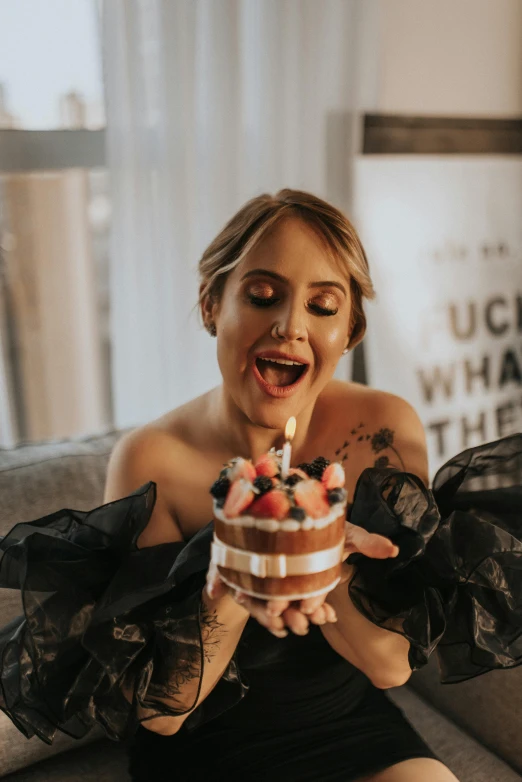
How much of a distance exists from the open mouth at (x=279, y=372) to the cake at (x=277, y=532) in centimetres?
35

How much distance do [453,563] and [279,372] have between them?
1.30 feet

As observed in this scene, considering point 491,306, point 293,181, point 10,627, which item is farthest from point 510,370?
point 10,627

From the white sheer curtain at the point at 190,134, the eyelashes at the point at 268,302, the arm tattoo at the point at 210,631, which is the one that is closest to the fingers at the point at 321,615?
the arm tattoo at the point at 210,631

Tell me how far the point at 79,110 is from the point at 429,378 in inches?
59.8

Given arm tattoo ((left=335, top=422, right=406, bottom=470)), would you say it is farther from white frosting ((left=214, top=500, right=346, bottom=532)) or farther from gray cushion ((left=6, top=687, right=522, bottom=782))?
gray cushion ((left=6, top=687, right=522, bottom=782))

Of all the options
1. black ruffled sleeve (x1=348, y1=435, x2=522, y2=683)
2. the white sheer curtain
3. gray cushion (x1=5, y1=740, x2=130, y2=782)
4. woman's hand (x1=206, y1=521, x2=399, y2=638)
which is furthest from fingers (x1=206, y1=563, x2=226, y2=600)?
the white sheer curtain

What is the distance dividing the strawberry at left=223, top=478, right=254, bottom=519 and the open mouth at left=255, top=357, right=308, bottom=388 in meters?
0.38

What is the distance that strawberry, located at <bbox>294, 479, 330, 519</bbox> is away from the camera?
0.78 meters

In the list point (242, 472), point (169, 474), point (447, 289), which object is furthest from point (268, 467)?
point (447, 289)

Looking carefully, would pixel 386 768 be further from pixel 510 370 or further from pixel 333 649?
pixel 510 370

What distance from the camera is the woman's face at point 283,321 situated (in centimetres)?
114

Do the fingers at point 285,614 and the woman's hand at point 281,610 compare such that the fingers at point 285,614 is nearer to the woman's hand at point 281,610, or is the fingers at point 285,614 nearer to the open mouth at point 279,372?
the woman's hand at point 281,610

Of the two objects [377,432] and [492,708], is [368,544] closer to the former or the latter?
[377,432]

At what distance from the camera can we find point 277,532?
2.49 ft
